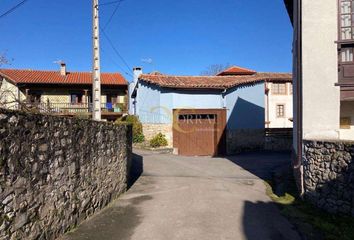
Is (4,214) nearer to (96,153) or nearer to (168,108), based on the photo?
(96,153)

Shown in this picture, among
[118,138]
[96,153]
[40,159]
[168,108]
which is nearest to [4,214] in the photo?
[40,159]

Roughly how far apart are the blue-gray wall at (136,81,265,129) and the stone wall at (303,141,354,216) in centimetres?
1365

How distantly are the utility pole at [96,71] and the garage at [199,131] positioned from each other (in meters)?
10.7

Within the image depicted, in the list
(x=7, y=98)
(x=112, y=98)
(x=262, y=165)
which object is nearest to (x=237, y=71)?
(x=112, y=98)

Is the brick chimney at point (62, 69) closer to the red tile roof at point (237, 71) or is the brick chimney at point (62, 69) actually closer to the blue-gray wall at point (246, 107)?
the red tile roof at point (237, 71)

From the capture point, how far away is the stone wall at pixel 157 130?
24.1 m

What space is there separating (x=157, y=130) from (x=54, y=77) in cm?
2057

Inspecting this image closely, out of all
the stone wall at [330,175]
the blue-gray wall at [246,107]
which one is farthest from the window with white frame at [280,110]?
the stone wall at [330,175]

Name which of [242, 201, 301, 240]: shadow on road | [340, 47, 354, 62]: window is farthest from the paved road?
[340, 47, 354, 62]: window

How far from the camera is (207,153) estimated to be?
24422mm

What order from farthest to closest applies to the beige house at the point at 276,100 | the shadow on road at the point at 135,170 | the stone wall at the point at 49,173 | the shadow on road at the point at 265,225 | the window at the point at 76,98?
the beige house at the point at 276,100
the window at the point at 76,98
the shadow on road at the point at 135,170
the shadow on road at the point at 265,225
the stone wall at the point at 49,173

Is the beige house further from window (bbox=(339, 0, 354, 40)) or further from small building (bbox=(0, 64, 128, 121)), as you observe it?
window (bbox=(339, 0, 354, 40))

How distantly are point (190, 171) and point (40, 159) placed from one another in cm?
1080

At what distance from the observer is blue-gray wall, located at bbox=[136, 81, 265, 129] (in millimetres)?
24312
